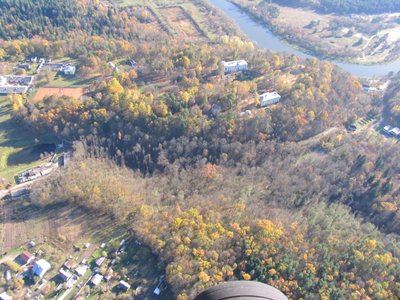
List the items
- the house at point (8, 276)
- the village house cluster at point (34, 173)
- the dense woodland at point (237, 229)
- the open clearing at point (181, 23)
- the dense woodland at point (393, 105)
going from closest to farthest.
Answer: the dense woodland at point (237, 229), the house at point (8, 276), the village house cluster at point (34, 173), the dense woodland at point (393, 105), the open clearing at point (181, 23)

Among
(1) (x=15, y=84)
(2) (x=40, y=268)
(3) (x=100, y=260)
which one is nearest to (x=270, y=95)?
(3) (x=100, y=260)

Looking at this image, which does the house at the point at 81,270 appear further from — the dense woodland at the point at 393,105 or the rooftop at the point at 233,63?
the dense woodland at the point at 393,105

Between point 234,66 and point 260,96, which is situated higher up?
→ point 234,66

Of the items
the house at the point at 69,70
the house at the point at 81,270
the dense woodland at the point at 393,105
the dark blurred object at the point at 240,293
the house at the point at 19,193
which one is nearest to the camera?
the dark blurred object at the point at 240,293

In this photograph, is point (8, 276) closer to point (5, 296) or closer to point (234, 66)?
point (5, 296)

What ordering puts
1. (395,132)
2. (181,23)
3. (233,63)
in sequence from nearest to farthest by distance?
(395,132) < (233,63) < (181,23)

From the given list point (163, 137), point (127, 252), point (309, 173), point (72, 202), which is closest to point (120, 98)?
point (163, 137)

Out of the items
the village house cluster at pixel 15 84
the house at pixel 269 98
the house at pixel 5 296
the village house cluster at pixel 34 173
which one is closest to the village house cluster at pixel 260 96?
the house at pixel 269 98

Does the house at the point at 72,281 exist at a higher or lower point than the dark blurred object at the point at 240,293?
lower
